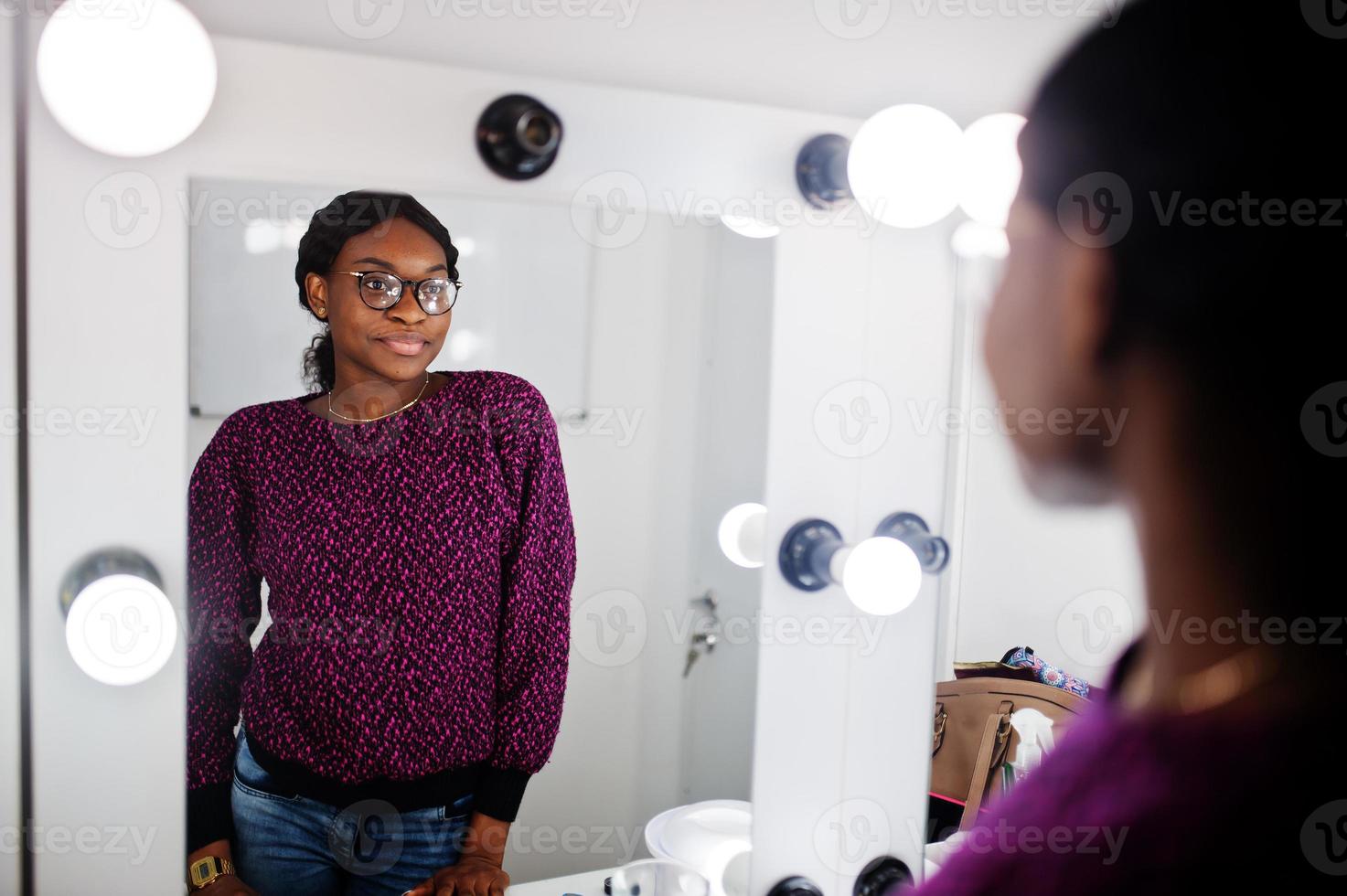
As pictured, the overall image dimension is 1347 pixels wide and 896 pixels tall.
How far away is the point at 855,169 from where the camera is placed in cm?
72

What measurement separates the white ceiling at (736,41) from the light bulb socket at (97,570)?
1.00 ft

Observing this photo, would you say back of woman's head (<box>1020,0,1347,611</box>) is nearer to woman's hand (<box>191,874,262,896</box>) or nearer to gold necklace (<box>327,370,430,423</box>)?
gold necklace (<box>327,370,430,423</box>)

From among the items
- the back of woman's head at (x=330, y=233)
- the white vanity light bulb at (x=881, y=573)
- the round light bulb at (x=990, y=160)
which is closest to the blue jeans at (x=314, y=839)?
the back of woman's head at (x=330, y=233)

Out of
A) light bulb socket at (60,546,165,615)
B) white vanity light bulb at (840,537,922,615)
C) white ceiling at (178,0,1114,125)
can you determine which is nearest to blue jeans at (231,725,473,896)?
light bulb socket at (60,546,165,615)

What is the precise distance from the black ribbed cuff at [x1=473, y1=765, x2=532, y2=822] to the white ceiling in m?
0.45

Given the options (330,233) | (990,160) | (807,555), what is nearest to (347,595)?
(330,233)

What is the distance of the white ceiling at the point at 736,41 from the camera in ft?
1.99

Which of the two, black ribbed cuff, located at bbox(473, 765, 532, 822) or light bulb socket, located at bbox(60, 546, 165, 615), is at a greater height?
light bulb socket, located at bbox(60, 546, 165, 615)

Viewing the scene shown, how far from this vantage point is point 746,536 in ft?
2.43

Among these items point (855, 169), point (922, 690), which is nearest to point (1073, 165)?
point (855, 169)

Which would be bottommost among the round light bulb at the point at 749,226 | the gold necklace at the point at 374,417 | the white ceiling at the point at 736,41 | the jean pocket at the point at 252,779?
the jean pocket at the point at 252,779

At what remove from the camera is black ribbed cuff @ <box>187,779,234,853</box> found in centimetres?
60

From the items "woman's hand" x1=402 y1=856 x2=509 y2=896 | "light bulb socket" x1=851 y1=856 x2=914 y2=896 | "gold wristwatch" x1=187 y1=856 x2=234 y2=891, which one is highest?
"gold wristwatch" x1=187 y1=856 x2=234 y2=891

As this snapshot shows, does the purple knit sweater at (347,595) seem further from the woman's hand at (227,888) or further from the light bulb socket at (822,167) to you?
the light bulb socket at (822,167)
